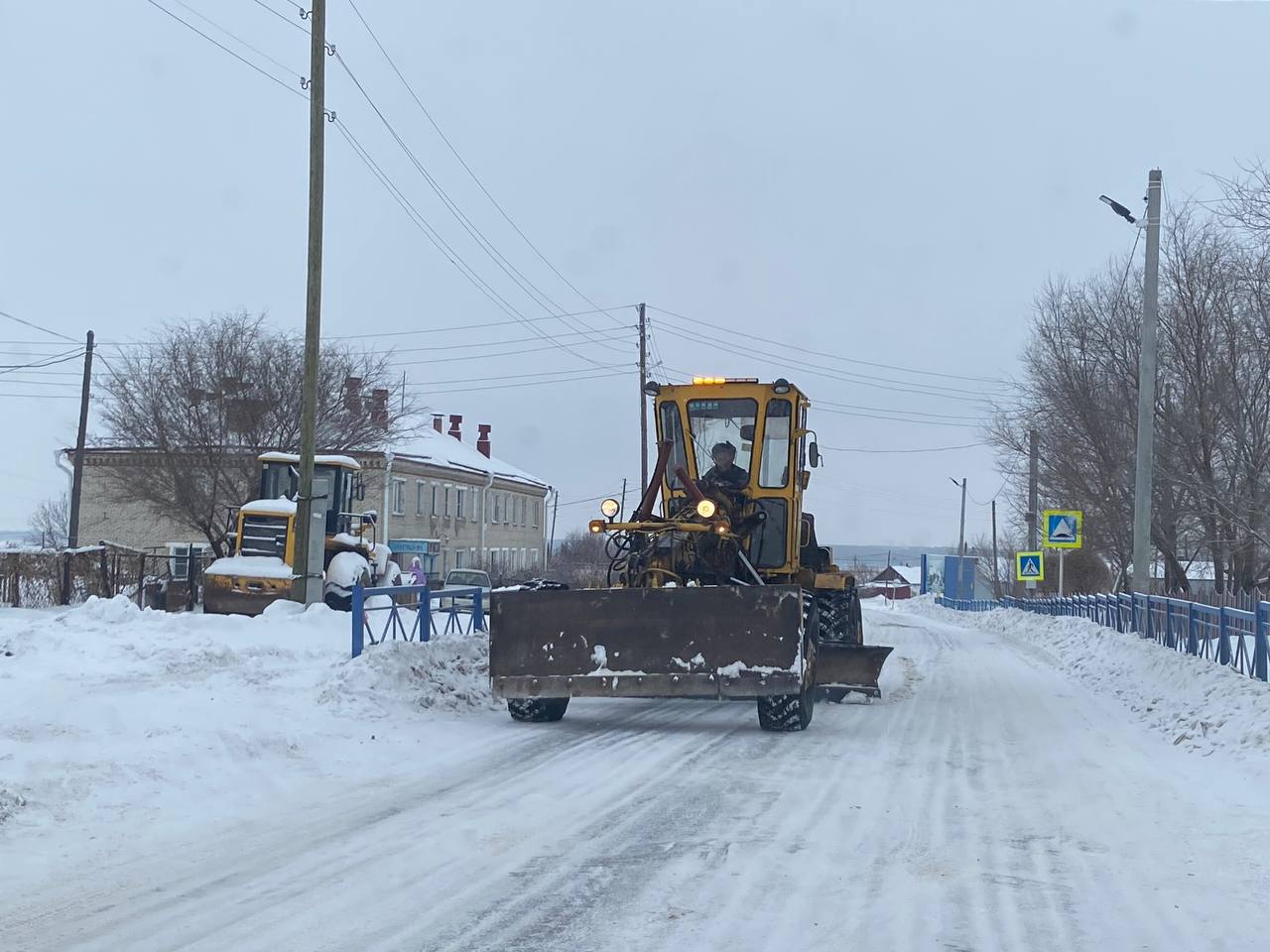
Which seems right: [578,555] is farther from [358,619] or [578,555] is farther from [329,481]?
[358,619]

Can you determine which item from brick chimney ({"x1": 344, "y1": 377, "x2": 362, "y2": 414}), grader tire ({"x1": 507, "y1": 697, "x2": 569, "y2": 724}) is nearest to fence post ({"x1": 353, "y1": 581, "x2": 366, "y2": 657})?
grader tire ({"x1": 507, "y1": 697, "x2": 569, "y2": 724})

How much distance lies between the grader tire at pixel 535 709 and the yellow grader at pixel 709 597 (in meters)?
0.01

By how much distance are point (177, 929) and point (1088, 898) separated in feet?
13.9

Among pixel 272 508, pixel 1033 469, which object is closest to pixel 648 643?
pixel 272 508

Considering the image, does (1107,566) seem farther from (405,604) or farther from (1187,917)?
(1187,917)

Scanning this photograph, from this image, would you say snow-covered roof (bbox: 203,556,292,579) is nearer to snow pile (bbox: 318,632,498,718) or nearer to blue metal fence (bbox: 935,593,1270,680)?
snow pile (bbox: 318,632,498,718)

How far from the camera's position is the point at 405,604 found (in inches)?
661

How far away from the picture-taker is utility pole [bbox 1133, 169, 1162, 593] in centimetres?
2067

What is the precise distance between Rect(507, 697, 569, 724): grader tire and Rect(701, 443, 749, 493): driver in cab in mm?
2873

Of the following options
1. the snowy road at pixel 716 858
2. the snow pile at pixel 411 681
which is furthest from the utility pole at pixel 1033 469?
the snowy road at pixel 716 858

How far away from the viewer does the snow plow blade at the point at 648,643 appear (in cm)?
1158

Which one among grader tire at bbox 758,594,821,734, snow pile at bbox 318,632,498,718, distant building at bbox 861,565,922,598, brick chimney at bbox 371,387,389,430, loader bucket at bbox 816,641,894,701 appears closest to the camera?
grader tire at bbox 758,594,821,734

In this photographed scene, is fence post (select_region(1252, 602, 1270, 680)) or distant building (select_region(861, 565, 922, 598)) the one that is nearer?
fence post (select_region(1252, 602, 1270, 680))

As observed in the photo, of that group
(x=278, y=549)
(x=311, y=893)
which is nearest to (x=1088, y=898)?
(x=311, y=893)
